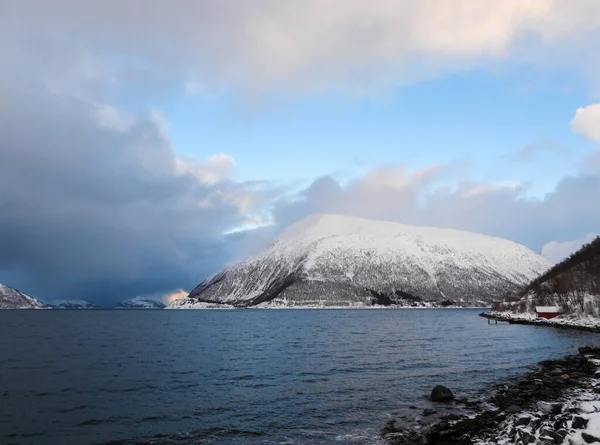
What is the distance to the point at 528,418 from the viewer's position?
24562mm

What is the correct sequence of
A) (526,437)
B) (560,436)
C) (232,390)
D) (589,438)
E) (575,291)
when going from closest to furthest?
1. (589,438)
2. (560,436)
3. (526,437)
4. (232,390)
5. (575,291)

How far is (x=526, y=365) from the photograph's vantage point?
50031 millimetres

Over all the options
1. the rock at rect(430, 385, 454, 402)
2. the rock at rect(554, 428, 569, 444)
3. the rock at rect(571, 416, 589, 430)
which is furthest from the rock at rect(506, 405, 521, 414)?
the rock at rect(554, 428, 569, 444)

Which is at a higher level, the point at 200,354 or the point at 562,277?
the point at 562,277

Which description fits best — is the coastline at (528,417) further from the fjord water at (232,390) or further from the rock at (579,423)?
the fjord water at (232,390)

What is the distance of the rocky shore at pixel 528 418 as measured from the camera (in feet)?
63.2

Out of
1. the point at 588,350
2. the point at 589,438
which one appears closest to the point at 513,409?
the point at 589,438

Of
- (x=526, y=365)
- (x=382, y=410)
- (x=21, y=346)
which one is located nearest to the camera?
(x=382, y=410)

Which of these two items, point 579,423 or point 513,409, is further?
point 513,409

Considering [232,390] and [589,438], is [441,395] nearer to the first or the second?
[589,438]

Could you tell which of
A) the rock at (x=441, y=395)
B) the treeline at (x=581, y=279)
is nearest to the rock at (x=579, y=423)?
the rock at (x=441, y=395)

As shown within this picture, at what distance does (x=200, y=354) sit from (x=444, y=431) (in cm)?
4428


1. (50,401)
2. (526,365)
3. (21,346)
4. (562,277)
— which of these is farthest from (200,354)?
(562,277)

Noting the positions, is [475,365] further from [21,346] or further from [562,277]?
[562,277]
